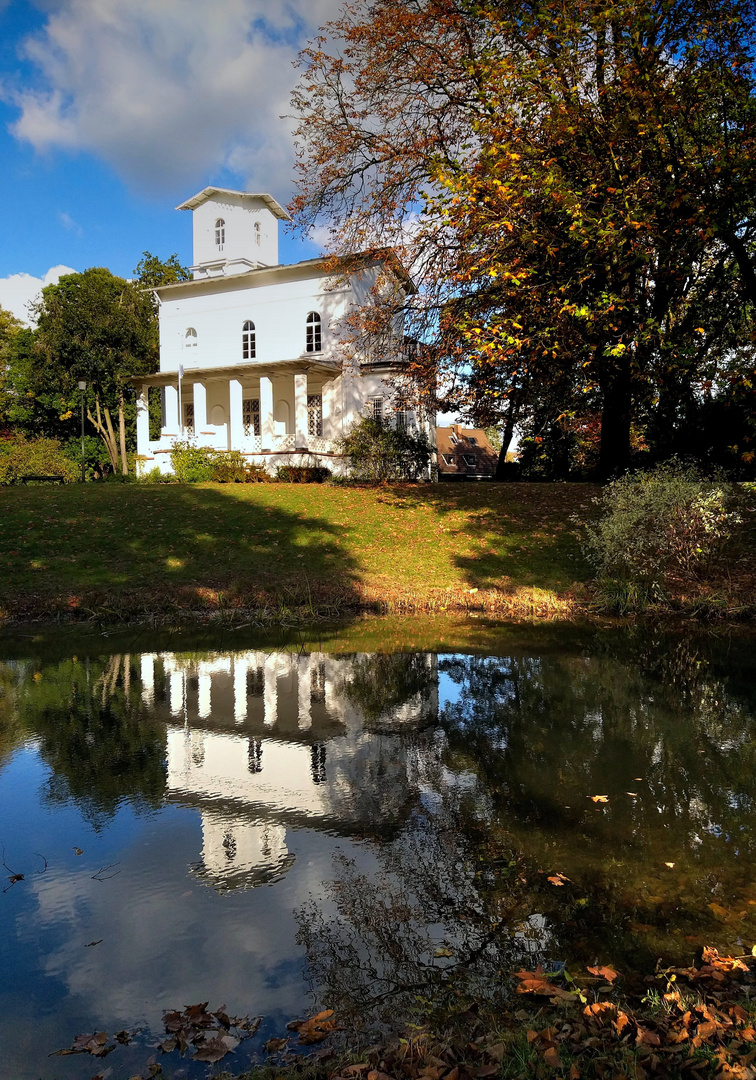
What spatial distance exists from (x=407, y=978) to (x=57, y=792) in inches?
129

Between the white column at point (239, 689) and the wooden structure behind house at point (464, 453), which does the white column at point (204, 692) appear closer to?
the white column at point (239, 689)

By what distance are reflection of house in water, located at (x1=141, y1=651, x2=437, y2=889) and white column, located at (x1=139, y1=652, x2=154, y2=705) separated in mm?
21

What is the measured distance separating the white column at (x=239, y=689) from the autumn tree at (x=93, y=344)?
32.5m

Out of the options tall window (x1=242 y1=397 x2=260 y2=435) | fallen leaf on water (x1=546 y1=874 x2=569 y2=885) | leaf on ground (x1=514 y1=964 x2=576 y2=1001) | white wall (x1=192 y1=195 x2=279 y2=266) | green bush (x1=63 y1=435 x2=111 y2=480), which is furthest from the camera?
green bush (x1=63 y1=435 x2=111 y2=480)

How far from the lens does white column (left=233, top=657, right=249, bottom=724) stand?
23.9ft

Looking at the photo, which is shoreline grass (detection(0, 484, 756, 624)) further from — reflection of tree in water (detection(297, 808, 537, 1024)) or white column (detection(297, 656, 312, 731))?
reflection of tree in water (detection(297, 808, 537, 1024))

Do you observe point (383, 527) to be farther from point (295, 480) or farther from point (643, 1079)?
point (643, 1079)

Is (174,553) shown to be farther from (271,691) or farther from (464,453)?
(464,453)

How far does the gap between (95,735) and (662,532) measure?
34.7ft

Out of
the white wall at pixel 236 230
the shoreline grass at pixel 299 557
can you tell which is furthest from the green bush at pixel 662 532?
the white wall at pixel 236 230

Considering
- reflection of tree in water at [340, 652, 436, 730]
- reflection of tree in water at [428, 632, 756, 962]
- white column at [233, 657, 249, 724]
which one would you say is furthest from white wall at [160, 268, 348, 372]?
reflection of tree in water at [428, 632, 756, 962]

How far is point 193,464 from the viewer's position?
2819 centimetres

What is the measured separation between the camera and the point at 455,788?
17.1 ft

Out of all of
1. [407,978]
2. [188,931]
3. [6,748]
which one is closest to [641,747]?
[407,978]
